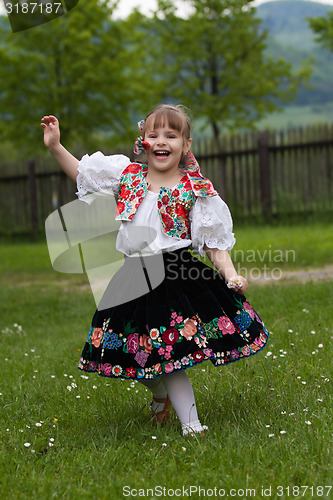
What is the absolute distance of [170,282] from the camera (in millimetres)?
3072

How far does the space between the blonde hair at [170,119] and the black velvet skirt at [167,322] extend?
638mm

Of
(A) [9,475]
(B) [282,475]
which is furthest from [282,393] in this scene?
(A) [9,475]

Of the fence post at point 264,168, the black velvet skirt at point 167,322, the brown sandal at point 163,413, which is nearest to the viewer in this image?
the black velvet skirt at point 167,322

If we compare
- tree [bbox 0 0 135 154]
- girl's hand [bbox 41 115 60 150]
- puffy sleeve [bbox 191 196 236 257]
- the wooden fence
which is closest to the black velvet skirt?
puffy sleeve [bbox 191 196 236 257]

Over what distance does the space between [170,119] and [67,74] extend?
18575 millimetres

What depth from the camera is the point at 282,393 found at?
11.5 ft

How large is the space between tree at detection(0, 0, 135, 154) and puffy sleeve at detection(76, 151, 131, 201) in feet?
58.0

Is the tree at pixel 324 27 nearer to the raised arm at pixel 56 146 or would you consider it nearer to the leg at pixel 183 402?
→ the raised arm at pixel 56 146

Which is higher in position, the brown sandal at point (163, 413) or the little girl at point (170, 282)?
the little girl at point (170, 282)

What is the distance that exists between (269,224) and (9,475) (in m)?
11.2

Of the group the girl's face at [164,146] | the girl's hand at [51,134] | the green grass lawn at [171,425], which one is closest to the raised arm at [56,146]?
the girl's hand at [51,134]

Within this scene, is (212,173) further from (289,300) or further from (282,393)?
(282,393)

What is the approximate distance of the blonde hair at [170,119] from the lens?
3209 millimetres

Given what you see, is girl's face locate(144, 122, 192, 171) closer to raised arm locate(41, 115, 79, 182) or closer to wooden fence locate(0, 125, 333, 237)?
raised arm locate(41, 115, 79, 182)
